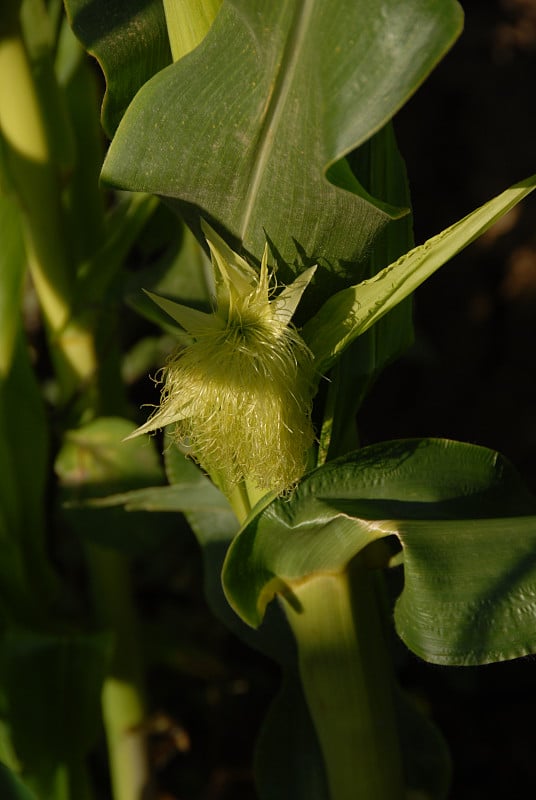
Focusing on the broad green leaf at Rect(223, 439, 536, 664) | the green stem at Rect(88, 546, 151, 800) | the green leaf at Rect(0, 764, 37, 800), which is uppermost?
the broad green leaf at Rect(223, 439, 536, 664)

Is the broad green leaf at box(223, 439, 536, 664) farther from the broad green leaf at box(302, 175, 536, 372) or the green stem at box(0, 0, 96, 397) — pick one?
the green stem at box(0, 0, 96, 397)

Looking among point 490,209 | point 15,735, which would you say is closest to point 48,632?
point 15,735

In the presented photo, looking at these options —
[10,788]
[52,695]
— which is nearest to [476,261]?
[52,695]

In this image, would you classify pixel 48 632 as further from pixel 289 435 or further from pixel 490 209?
pixel 490 209

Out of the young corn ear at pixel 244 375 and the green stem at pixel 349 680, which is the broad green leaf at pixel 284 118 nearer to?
the young corn ear at pixel 244 375

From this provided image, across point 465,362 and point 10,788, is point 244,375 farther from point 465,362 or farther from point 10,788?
point 465,362

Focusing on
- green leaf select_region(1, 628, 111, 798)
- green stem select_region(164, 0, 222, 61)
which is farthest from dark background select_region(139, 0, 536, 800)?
green stem select_region(164, 0, 222, 61)
